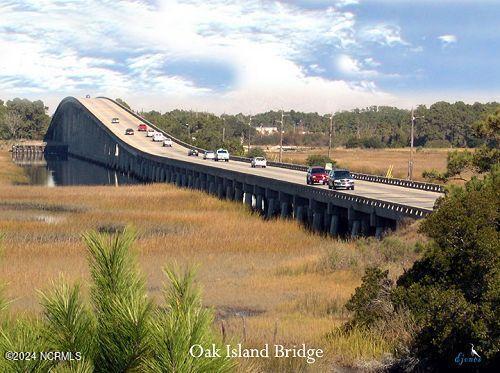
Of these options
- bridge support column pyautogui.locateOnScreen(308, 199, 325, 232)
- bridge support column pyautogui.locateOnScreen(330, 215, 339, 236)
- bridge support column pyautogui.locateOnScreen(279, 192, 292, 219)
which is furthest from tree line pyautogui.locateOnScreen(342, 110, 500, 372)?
bridge support column pyautogui.locateOnScreen(279, 192, 292, 219)

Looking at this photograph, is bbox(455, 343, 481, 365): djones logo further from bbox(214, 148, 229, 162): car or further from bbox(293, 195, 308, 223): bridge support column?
bbox(214, 148, 229, 162): car

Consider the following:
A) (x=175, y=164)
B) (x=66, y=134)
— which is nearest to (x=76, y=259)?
(x=175, y=164)

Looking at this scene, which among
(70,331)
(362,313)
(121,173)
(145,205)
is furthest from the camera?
(121,173)

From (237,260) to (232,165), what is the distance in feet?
167

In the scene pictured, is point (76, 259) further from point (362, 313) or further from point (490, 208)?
point (490, 208)

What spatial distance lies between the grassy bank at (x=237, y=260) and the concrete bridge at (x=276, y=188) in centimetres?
187

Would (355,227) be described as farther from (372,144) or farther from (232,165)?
(372,144)

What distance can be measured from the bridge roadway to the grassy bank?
186 inches

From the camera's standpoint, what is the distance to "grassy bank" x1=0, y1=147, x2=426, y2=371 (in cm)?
1549

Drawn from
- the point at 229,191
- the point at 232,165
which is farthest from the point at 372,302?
the point at 232,165

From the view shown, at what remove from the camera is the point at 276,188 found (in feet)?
176

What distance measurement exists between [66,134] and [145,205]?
139457 mm

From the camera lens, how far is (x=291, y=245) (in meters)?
38.5

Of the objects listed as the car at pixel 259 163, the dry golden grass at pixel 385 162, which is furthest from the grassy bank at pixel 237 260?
the dry golden grass at pixel 385 162
